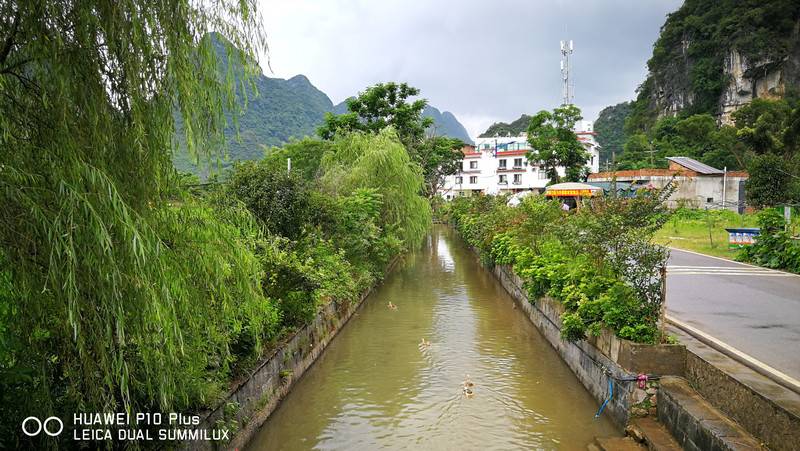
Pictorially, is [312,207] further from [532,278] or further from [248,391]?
[248,391]

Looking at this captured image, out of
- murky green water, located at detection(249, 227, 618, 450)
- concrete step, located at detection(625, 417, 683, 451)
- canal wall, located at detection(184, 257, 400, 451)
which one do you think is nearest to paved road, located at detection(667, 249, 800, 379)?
concrete step, located at detection(625, 417, 683, 451)

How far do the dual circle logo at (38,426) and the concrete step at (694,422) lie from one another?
6.01 meters

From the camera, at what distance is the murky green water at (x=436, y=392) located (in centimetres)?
727

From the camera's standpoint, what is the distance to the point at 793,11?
5247cm

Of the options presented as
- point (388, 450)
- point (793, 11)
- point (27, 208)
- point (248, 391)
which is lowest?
point (388, 450)

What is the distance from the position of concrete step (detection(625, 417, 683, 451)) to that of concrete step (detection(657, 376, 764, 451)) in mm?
69

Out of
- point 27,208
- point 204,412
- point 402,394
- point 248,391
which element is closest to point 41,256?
point 27,208

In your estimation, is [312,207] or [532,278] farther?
[312,207]

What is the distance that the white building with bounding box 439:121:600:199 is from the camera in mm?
68625

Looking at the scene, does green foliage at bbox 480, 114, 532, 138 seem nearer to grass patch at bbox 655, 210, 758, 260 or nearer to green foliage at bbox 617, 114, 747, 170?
green foliage at bbox 617, 114, 747, 170

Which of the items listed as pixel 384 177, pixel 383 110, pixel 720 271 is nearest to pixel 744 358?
pixel 720 271

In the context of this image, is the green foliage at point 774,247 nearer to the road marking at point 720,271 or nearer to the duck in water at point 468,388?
the road marking at point 720,271

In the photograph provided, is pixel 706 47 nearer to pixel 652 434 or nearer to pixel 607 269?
pixel 607 269

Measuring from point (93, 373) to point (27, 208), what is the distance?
1.20 meters
